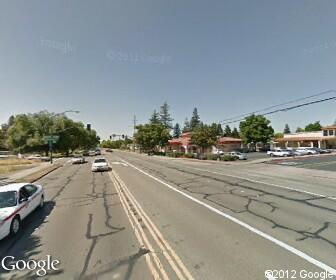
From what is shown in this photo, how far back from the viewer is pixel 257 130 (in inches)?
2594

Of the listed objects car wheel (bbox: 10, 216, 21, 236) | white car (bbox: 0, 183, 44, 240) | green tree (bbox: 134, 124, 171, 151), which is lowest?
car wheel (bbox: 10, 216, 21, 236)

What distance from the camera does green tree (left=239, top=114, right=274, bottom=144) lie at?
65.8 metres

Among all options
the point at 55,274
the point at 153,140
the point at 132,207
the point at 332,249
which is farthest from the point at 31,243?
the point at 153,140

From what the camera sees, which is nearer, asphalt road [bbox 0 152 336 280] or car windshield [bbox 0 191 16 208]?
asphalt road [bbox 0 152 336 280]

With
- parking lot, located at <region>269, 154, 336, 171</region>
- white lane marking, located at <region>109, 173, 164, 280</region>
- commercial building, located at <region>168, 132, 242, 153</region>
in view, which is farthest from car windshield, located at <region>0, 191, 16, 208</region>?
commercial building, located at <region>168, 132, 242, 153</region>

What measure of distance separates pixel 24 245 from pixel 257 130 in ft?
214

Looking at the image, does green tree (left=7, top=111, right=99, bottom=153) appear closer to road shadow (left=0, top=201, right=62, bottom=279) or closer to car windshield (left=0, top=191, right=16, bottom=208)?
car windshield (left=0, top=191, right=16, bottom=208)

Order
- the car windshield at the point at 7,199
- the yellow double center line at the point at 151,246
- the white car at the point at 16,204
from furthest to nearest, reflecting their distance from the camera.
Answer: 1. the car windshield at the point at 7,199
2. the white car at the point at 16,204
3. the yellow double center line at the point at 151,246

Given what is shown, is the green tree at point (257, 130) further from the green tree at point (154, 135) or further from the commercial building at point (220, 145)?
the green tree at point (154, 135)

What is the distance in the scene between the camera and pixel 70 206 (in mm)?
10492

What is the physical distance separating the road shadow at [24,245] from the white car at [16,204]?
0.21 metres

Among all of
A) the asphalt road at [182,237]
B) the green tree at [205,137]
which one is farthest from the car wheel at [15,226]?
the green tree at [205,137]

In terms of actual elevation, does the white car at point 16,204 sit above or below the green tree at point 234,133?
below

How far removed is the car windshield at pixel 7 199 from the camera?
7.89 meters
